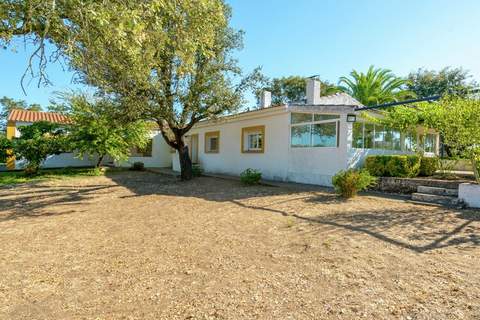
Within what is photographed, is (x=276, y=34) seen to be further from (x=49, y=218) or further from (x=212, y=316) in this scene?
(x=212, y=316)

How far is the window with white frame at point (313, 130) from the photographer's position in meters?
11.9

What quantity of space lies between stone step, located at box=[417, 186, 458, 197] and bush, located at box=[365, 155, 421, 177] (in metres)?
1.28

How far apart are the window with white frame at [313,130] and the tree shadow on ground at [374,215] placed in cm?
218

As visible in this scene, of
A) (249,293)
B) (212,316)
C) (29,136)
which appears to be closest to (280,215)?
(249,293)

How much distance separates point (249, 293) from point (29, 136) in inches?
834

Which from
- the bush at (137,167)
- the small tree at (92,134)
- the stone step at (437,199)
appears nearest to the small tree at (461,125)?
the stone step at (437,199)

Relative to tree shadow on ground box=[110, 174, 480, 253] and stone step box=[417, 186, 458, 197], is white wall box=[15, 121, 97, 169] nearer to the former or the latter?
tree shadow on ground box=[110, 174, 480, 253]

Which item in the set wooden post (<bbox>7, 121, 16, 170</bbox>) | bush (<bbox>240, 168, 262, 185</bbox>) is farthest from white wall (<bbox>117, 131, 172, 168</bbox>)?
bush (<bbox>240, 168, 262, 185</bbox>)

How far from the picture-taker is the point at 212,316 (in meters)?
2.93

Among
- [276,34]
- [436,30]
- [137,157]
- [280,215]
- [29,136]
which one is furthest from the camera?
[137,157]

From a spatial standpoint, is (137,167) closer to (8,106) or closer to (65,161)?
(65,161)

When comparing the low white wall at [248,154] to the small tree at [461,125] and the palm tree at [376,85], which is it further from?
the palm tree at [376,85]

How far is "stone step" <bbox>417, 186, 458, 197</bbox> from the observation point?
8.86m

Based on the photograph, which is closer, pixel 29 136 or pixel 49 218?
pixel 49 218
